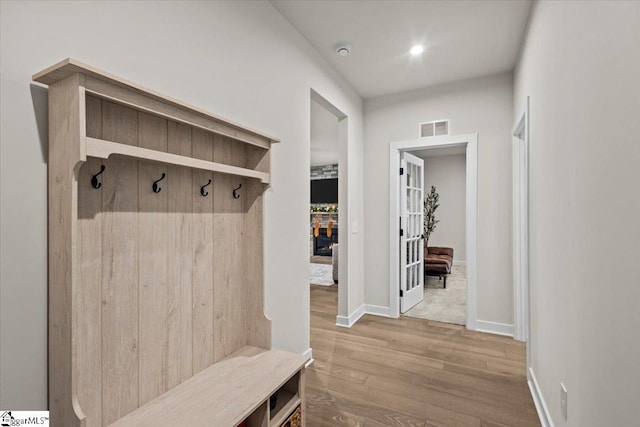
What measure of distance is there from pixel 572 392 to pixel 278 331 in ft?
5.24

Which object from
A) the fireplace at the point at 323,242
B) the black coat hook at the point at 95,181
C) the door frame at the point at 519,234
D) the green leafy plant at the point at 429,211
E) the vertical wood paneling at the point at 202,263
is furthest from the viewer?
the fireplace at the point at 323,242

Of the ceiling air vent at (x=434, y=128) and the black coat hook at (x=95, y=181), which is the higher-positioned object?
the ceiling air vent at (x=434, y=128)

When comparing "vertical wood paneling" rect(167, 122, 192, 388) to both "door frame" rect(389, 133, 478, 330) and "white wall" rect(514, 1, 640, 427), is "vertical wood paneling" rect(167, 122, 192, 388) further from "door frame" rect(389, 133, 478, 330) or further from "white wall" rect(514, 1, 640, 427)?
"door frame" rect(389, 133, 478, 330)

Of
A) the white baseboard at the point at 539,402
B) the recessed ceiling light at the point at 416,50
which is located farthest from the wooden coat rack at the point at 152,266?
the recessed ceiling light at the point at 416,50

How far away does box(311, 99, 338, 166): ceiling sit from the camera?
14.8 feet

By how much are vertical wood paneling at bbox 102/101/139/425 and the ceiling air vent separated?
3.05m

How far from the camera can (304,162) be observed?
2.51 metres

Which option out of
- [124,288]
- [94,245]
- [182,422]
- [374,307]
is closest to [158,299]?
[124,288]

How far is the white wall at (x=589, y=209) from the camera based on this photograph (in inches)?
34.2

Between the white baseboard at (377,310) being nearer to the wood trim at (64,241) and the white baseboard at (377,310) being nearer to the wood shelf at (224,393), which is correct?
the wood shelf at (224,393)

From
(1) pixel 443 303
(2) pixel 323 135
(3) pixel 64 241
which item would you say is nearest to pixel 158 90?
(3) pixel 64 241

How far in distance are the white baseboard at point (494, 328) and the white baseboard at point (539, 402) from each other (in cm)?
99

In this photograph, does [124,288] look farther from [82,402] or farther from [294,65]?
[294,65]

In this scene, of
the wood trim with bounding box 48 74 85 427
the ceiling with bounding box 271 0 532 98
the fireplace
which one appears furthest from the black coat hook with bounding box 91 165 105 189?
the fireplace
